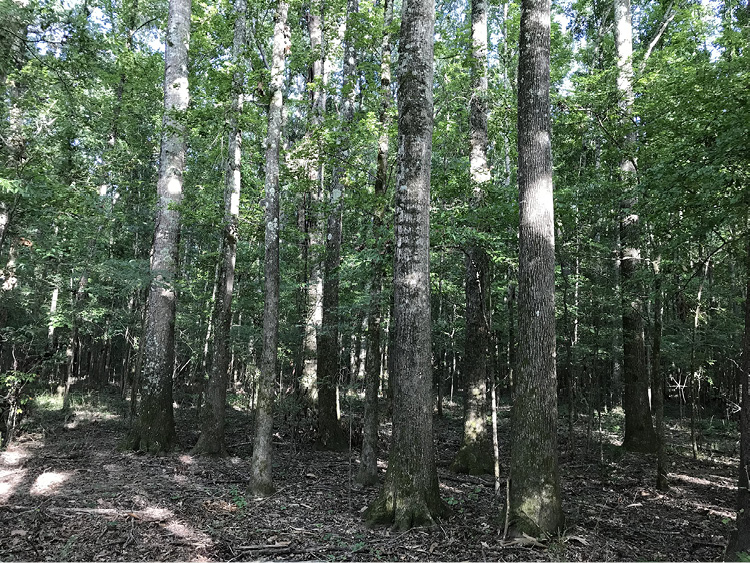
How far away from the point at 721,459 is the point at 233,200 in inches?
533

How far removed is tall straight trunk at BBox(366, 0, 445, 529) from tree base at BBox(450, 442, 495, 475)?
3281 millimetres

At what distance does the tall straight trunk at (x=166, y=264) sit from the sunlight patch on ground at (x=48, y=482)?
6.81ft

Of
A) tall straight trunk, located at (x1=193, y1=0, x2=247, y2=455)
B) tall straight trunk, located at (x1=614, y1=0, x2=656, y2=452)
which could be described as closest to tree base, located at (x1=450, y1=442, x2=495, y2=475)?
tall straight trunk, located at (x1=614, y1=0, x2=656, y2=452)

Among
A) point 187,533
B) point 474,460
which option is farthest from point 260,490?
point 474,460

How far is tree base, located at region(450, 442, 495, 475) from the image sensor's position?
29.4 feet

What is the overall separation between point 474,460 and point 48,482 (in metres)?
7.65

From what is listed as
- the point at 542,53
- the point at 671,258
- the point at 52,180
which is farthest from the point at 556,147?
the point at 52,180

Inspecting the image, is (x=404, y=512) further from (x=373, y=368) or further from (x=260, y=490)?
(x=260, y=490)

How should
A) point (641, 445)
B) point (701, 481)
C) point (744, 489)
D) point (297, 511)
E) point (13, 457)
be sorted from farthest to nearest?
point (641, 445), point (13, 457), point (701, 481), point (297, 511), point (744, 489)

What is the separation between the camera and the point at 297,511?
665 centimetres

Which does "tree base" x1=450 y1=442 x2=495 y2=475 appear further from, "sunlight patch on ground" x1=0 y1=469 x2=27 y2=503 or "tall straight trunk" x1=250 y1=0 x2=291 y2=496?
"sunlight patch on ground" x1=0 y1=469 x2=27 y2=503

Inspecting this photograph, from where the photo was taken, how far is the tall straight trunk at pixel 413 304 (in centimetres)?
571

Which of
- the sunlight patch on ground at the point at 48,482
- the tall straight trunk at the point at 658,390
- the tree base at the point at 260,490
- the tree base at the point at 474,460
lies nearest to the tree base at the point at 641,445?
the tall straight trunk at the point at 658,390

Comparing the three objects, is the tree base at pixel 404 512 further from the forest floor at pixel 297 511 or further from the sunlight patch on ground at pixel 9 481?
the sunlight patch on ground at pixel 9 481
